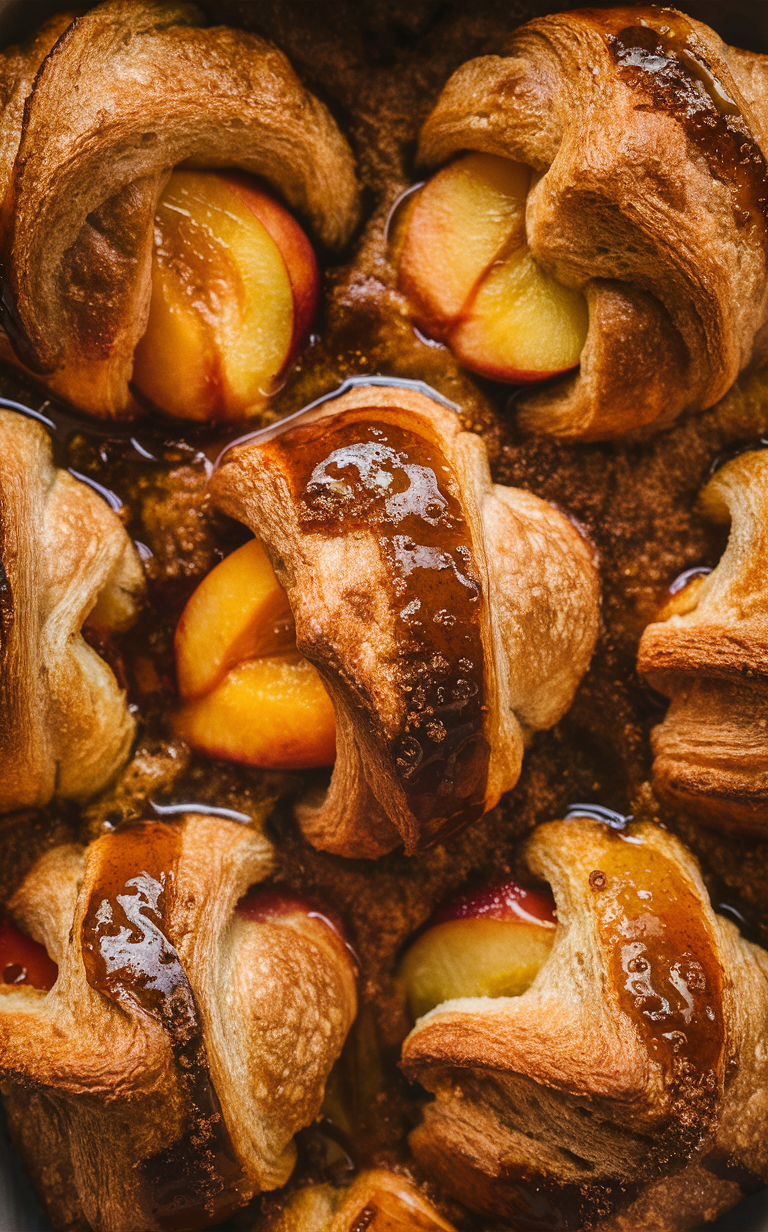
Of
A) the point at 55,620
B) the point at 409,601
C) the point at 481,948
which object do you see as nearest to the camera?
the point at 409,601

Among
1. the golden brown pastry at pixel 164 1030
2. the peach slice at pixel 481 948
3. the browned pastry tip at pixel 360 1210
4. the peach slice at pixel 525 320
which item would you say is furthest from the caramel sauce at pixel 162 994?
the peach slice at pixel 525 320

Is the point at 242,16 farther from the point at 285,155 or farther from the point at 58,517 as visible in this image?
the point at 58,517

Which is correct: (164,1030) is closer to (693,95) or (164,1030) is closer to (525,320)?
(525,320)

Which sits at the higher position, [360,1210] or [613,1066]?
[613,1066]

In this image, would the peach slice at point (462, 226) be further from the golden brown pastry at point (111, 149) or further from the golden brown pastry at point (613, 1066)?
the golden brown pastry at point (613, 1066)

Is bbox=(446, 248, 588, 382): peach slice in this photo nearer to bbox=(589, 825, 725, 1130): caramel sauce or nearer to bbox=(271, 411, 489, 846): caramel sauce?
bbox=(271, 411, 489, 846): caramel sauce

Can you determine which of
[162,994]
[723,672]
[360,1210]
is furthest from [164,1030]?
[723,672]

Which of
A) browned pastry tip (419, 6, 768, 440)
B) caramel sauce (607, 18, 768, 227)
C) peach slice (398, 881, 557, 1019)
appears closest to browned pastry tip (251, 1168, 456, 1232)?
peach slice (398, 881, 557, 1019)

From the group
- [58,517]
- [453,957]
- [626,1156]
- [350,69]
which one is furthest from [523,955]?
[350,69]

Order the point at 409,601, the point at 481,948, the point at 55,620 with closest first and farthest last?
1. the point at 409,601
2. the point at 55,620
3. the point at 481,948
